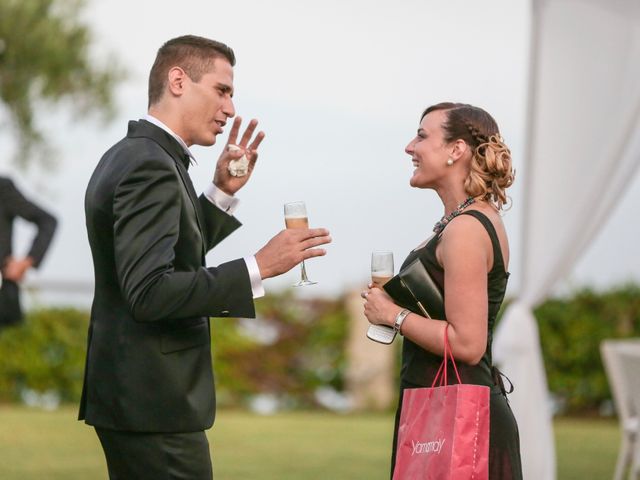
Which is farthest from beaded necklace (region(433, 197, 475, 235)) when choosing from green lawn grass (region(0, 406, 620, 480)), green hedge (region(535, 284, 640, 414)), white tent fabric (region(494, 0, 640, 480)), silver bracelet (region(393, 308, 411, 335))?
green hedge (region(535, 284, 640, 414))

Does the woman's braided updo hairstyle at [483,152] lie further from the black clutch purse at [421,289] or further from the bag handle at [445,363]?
the bag handle at [445,363]

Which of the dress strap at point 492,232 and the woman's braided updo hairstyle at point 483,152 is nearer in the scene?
the dress strap at point 492,232

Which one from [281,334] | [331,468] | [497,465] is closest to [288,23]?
[281,334]

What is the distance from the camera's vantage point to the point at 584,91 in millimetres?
5996

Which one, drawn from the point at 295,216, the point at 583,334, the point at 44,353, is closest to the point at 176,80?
the point at 295,216

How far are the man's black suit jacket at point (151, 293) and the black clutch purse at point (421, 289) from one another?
495mm

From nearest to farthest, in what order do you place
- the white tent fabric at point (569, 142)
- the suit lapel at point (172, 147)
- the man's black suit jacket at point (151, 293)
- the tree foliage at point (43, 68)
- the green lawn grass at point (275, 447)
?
Answer: the man's black suit jacket at point (151, 293)
the suit lapel at point (172, 147)
the white tent fabric at point (569, 142)
the green lawn grass at point (275, 447)
the tree foliage at point (43, 68)

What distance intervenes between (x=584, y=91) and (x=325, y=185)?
8216mm

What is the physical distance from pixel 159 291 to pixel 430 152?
37.0 inches

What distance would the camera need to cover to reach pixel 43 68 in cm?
1608

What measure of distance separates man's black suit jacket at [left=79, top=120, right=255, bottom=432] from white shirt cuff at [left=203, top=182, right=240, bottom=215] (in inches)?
17.9

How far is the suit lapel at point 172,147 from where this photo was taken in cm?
279

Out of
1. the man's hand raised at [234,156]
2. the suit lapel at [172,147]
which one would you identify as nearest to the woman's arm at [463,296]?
the suit lapel at [172,147]

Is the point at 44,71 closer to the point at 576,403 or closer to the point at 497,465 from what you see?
the point at 576,403
